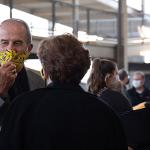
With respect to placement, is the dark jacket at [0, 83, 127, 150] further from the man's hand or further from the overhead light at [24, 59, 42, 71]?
the overhead light at [24, 59, 42, 71]

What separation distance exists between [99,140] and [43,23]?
30.4ft

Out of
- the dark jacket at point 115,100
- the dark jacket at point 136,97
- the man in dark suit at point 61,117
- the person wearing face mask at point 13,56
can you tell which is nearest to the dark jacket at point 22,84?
the person wearing face mask at point 13,56

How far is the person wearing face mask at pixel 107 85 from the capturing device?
359 centimetres

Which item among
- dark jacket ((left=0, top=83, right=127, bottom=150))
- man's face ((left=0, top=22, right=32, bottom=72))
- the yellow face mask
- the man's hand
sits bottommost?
dark jacket ((left=0, top=83, right=127, bottom=150))

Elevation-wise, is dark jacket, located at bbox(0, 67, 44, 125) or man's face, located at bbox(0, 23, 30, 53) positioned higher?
man's face, located at bbox(0, 23, 30, 53)

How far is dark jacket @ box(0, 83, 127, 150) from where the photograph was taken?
1.97 m

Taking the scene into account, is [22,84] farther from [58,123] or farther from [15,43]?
[58,123]

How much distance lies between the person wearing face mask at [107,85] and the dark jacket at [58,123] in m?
1.53

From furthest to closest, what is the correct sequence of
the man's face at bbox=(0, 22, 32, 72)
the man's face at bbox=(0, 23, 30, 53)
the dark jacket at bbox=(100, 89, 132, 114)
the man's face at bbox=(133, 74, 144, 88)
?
1. the man's face at bbox=(133, 74, 144, 88)
2. the dark jacket at bbox=(100, 89, 132, 114)
3. the man's face at bbox=(0, 23, 30, 53)
4. the man's face at bbox=(0, 22, 32, 72)

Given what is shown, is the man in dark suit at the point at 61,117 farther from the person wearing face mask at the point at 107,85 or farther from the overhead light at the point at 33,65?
the person wearing face mask at the point at 107,85

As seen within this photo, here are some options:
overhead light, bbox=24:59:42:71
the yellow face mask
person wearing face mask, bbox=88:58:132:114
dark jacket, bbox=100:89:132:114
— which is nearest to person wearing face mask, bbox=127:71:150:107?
person wearing face mask, bbox=88:58:132:114

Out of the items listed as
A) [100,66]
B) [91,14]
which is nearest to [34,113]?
[100,66]

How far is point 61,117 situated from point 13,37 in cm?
58

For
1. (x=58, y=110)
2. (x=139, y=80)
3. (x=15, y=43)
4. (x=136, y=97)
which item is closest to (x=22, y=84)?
(x=15, y=43)
